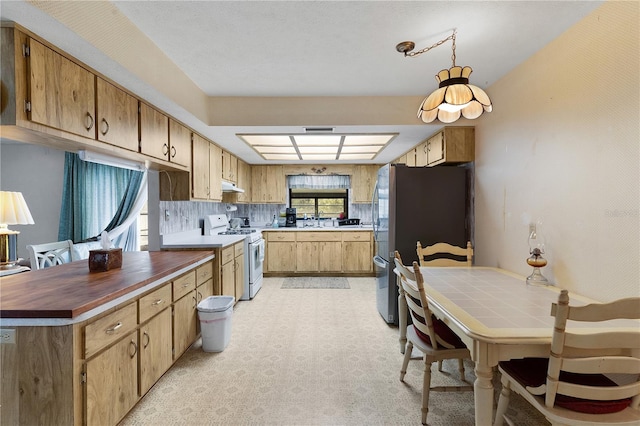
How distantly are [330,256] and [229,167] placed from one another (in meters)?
2.44

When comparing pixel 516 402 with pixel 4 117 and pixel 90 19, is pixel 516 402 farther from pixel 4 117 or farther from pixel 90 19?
pixel 90 19

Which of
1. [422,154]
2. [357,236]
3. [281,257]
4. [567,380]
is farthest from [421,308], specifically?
[281,257]

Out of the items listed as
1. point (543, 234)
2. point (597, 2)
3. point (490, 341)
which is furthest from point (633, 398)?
point (597, 2)

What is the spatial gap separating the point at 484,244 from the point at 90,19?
141 inches

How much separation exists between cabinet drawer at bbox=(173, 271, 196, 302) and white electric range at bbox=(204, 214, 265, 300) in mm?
1517

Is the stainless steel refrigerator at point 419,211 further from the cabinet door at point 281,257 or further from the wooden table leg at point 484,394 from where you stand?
the cabinet door at point 281,257

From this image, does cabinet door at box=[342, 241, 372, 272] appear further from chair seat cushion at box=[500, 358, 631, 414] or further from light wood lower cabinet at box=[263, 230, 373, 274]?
chair seat cushion at box=[500, 358, 631, 414]

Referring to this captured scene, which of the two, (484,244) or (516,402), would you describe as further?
(484,244)

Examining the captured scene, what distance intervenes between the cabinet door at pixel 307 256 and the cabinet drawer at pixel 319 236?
0.28 feet

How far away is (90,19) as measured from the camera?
5.17 ft

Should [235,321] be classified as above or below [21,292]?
below

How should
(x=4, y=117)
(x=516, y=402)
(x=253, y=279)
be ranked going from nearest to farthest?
(x=4, y=117) < (x=516, y=402) < (x=253, y=279)

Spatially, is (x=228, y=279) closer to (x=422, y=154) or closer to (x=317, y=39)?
(x=317, y=39)

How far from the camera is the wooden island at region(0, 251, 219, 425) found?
1.29 meters
